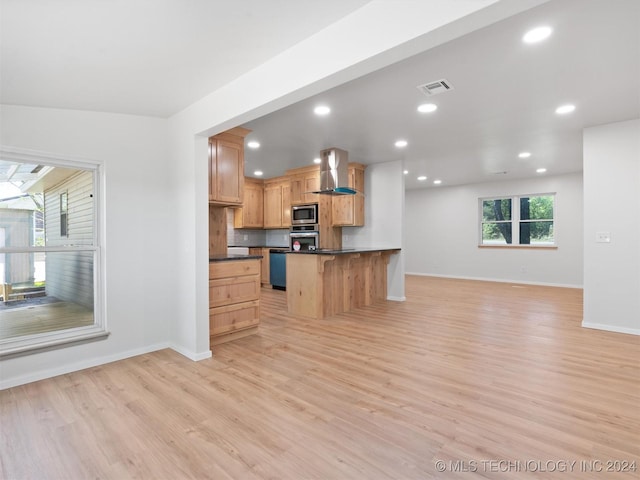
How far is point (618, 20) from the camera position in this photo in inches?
81.0

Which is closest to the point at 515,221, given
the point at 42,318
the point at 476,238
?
the point at 476,238

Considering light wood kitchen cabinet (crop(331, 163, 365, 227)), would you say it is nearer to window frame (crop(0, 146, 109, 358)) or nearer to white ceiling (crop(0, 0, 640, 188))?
white ceiling (crop(0, 0, 640, 188))

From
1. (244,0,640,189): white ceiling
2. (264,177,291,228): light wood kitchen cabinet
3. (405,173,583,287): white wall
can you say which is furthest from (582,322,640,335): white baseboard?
(264,177,291,228): light wood kitchen cabinet

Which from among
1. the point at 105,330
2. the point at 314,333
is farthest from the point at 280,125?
the point at 105,330

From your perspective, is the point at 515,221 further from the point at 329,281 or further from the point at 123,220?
the point at 123,220

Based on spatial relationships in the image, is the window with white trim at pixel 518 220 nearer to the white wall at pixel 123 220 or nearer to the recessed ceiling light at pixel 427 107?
the recessed ceiling light at pixel 427 107

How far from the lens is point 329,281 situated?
5.00m

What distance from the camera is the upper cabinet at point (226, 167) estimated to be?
3.71 meters

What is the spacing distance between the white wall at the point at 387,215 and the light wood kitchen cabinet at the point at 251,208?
2.88m

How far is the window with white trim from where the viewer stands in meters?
7.81

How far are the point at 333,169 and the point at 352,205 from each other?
1.12 metres

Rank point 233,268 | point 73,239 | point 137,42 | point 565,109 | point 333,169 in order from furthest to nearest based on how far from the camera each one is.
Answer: point 333,169 < point 233,268 < point 565,109 < point 73,239 < point 137,42

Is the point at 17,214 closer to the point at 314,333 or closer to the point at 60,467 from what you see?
the point at 60,467

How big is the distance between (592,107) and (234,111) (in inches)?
145
